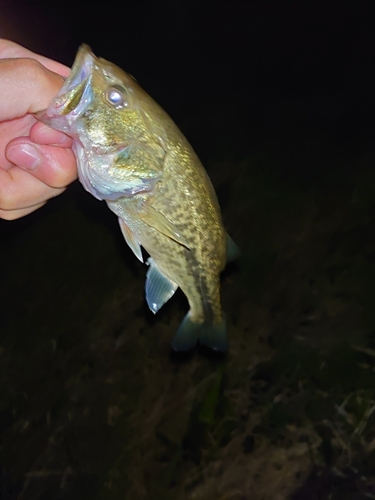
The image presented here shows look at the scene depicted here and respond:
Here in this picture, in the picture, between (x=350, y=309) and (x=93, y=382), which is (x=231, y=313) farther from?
(x=93, y=382)

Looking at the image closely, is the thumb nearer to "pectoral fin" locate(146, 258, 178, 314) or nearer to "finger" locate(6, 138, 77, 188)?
"finger" locate(6, 138, 77, 188)

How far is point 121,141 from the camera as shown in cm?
126

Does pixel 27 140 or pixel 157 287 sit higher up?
pixel 27 140

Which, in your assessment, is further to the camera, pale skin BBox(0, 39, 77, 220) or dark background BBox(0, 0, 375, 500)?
dark background BBox(0, 0, 375, 500)

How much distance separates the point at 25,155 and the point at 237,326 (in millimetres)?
2409

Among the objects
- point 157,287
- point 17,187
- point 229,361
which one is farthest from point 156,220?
point 229,361

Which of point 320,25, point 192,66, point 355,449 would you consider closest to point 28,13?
point 192,66

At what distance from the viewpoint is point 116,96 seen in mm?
1238

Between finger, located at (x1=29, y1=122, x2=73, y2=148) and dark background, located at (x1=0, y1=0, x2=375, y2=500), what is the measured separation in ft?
7.81

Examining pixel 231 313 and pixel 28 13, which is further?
pixel 28 13

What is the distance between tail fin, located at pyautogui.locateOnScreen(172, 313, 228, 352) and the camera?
62.2 inches

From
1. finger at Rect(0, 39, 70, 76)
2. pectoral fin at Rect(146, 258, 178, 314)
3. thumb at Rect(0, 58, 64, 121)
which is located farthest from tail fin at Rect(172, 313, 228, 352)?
finger at Rect(0, 39, 70, 76)

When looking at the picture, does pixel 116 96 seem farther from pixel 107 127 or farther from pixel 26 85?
pixel 26 85

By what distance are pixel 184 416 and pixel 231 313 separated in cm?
89
